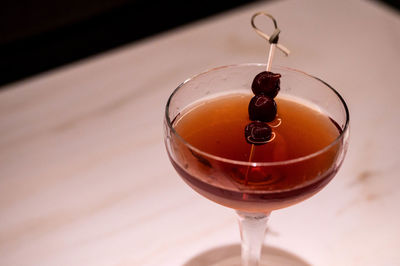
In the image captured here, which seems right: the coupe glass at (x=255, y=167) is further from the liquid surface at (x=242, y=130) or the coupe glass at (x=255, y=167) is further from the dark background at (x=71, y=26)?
the dark background at (x=71, y=26)

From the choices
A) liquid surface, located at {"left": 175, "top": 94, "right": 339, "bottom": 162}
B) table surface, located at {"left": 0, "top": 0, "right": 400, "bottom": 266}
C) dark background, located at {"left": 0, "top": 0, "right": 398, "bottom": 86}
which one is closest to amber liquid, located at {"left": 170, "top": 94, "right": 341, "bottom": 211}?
liquid surface, located at {"left": 175, "top": 94, "right": 339, "bottom": 162}

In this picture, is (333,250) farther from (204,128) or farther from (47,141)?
(47,141)

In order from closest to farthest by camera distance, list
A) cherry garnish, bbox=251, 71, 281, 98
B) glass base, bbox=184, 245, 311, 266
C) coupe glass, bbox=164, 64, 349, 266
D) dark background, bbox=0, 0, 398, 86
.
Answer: coupe glass, bbox=164, 64, 349, 266 → cherry garnish, bbox=251, 71, 281, 98 → glass base, bbox=184, 245, 311, 266 → dark background, bbox=0, 0, 398, 86

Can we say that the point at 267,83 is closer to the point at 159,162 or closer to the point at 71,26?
the point at 159,162

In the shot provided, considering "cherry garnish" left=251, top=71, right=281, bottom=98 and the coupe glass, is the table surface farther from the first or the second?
"cherry garnish" left=251, top=71, right=281, bottom=98

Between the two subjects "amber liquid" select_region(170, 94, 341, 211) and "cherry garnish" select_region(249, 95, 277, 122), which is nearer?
"amber liquid" select_region(170, 94, 341, 211)

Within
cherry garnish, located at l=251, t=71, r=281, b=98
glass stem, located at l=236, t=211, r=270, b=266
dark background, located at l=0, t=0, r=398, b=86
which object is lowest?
glass stem, located at l=236, t=211, r=270, b=266

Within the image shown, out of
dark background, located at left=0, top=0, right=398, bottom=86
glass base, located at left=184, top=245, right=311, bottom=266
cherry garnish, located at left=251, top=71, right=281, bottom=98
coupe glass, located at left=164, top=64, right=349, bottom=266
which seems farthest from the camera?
dark background, located at left=0, top=0, right=398, bottom=86

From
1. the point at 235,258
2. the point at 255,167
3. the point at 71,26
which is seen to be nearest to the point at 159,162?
the point at 235,258
